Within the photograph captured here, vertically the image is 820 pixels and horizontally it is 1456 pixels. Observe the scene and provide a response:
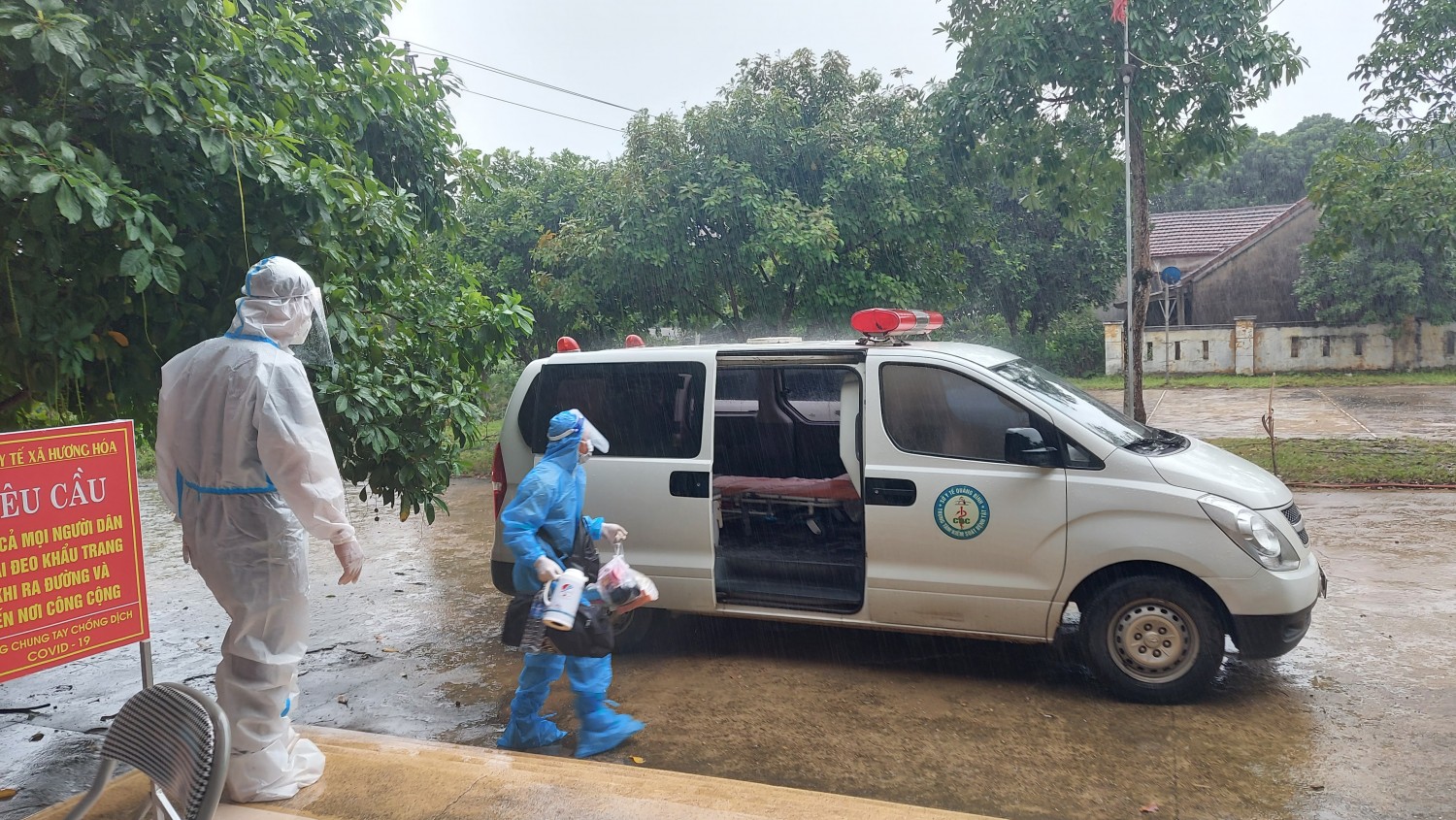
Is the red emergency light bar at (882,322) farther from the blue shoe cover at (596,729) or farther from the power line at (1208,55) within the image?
the power line at (1208,55)

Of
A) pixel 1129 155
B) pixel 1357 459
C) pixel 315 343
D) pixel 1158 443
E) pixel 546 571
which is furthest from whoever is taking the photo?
pixel 1357 459

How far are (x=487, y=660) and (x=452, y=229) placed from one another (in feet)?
9.69

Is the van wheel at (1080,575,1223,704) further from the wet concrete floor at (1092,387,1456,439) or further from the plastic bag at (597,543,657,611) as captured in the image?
the wet concrete floor at (1092,387,1456,439)

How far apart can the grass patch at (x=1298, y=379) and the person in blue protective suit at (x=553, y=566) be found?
23.1 meters

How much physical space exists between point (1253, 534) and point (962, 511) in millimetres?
1386

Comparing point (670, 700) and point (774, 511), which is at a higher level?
point (774, 511)

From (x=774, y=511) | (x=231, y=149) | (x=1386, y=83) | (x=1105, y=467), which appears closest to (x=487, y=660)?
(x=774, y=511)

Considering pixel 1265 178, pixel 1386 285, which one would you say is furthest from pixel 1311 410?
pixel 1265 178

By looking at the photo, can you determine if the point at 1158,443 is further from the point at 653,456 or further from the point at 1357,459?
the point at 1357,459

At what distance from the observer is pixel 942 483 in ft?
17.6

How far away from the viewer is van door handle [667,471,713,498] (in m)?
5.82

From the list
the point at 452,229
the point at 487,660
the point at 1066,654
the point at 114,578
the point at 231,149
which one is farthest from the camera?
the point at 452,229

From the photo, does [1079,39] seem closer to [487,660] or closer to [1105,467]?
[1105,467]

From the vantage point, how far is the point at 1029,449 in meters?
5.12
